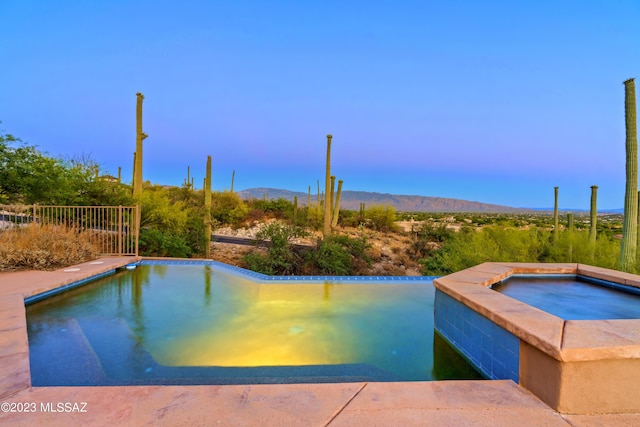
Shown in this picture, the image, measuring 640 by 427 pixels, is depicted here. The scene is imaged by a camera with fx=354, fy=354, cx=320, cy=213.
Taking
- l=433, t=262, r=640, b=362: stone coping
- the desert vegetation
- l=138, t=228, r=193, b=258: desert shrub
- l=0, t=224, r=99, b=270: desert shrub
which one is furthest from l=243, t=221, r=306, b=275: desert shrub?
l=433, t=262, r=640, b=362: stone coping

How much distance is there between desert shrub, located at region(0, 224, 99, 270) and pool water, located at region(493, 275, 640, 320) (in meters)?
6.80

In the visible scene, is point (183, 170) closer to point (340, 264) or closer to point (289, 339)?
point (340, 264)

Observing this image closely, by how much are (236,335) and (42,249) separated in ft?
15.5

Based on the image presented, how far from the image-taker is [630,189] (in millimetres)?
6773

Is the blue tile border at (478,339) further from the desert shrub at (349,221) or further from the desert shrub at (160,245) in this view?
the desert shrub at (349,221)

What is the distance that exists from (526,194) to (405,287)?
5545cm

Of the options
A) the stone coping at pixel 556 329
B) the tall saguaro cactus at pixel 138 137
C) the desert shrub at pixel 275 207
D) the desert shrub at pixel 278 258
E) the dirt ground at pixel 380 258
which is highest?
the tall saguaro cactus at pixel 138 137

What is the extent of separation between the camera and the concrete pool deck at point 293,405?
5.26 ft

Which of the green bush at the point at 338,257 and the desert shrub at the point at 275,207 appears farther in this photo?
the desert shrub at the point at 275,207

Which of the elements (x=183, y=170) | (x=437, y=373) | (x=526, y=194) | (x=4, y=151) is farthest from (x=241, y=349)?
(x=526, y=194)

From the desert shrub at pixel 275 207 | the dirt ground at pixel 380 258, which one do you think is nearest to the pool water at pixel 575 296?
the dirt ground at pixel 380 258

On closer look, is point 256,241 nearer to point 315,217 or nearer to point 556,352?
point 556,352

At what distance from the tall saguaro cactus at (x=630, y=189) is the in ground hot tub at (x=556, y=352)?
562 centimetres

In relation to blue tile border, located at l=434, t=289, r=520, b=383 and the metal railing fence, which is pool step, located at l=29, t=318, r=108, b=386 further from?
the metal railing fence
